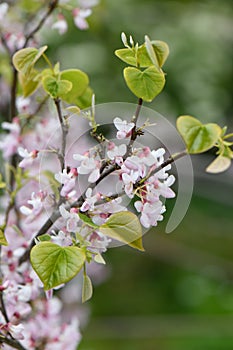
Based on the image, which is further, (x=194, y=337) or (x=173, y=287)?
(x=173, y=287)

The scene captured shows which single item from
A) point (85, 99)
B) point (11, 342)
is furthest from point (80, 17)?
point (11, 342)

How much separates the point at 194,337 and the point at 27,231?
1.09 meters

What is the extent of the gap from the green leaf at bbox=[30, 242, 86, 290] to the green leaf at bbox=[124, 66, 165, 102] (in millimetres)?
113

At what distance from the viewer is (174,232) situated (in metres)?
1.97

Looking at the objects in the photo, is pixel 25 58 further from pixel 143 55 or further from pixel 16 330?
pixel 16 330

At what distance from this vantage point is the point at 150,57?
1.25 feet

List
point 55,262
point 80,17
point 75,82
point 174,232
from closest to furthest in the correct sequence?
point 55,262
point 75,82
point 80,17
point 174,232

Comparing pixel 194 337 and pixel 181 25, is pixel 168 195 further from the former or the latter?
pixel 181 25

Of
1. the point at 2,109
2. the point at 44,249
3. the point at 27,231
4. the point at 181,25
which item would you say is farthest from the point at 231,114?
the point at 44,249

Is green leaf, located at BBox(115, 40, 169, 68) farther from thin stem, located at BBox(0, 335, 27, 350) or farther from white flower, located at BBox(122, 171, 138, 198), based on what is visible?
thin stem, located at BBox(0, 335, 27, 350)

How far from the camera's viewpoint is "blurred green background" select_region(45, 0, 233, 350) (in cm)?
161

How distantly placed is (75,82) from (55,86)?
0.04 meters

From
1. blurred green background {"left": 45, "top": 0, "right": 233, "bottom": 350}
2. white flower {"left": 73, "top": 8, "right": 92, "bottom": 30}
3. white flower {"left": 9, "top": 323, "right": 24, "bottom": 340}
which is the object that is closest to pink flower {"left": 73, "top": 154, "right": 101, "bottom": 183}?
white flower {"left": 9, "top": 323, "right": 24, "bottom": 340}

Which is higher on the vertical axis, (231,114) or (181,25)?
(181,25)
